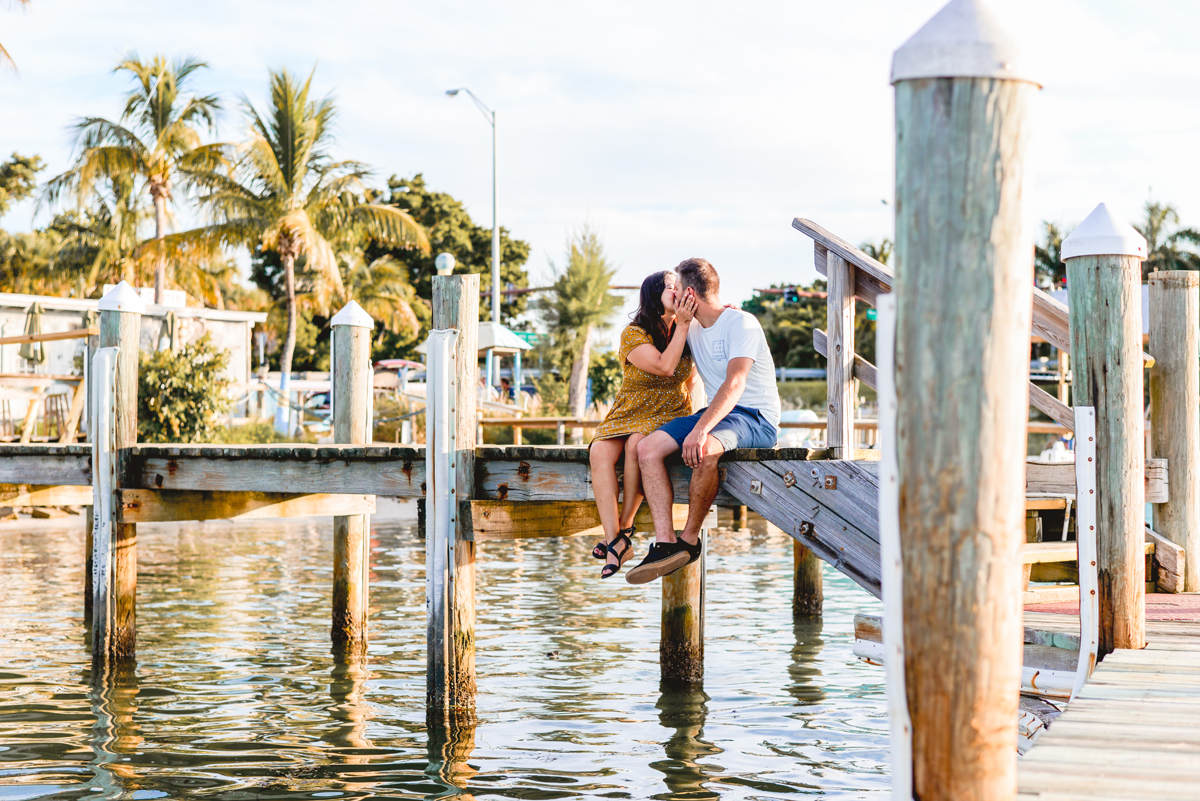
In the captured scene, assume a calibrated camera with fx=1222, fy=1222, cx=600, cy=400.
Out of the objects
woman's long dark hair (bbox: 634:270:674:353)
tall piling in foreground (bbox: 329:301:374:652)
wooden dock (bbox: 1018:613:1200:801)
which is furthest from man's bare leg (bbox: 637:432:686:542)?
tall piling in foreground (bbox: 329:301:374:652)

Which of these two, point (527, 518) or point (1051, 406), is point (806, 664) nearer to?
point (527, 518)

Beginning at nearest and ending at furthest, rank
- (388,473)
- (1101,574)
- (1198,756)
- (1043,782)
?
(1043,782) → (1198,756) → (1101,574) → (388,473)

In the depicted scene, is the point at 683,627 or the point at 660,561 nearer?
the point at 660,561

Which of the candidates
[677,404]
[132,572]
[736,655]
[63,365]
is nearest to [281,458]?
[132,572]

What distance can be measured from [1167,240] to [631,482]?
157 ft

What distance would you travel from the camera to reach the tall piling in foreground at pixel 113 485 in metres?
8.13

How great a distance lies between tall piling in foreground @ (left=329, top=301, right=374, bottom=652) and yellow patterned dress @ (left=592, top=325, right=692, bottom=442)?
3.25 metres

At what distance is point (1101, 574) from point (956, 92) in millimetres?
2580

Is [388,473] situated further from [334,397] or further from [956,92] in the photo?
[956,92]

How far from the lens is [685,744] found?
6.86m

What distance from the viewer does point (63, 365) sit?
24312 millimetres

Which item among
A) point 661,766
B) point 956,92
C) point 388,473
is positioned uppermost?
point 956,92

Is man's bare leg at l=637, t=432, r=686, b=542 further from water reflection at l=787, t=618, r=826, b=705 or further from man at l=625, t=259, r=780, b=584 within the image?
water reflection at l=787, t=618, r=826, b=705

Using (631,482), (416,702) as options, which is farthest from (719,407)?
(416,702)
